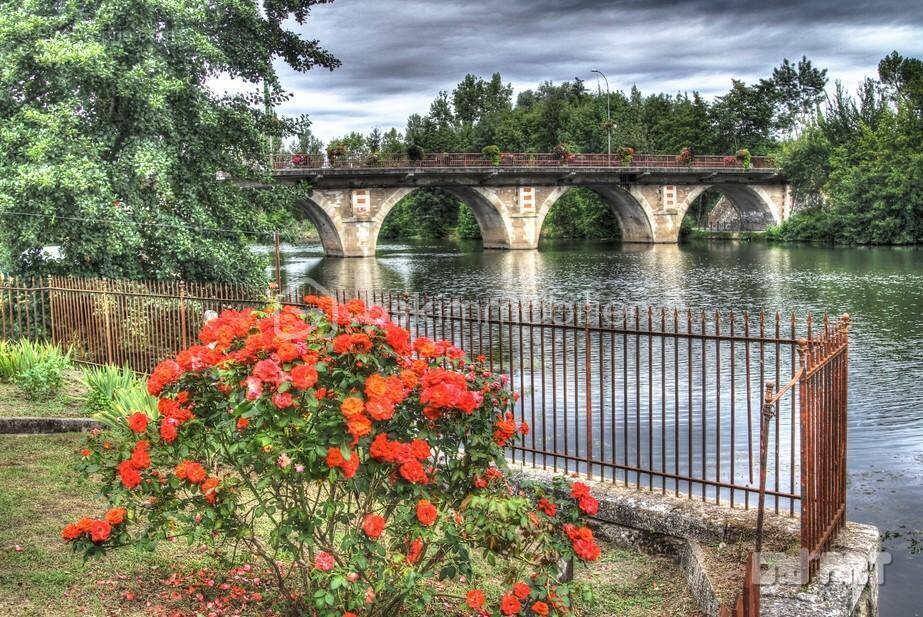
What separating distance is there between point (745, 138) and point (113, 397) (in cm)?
→ 6920

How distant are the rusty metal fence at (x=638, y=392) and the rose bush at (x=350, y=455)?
1.41 metres

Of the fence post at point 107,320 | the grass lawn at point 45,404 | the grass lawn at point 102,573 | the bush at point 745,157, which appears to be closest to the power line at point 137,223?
the fence post at point 107,320

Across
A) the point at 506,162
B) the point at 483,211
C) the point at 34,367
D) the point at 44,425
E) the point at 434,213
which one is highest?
the point at 506,162

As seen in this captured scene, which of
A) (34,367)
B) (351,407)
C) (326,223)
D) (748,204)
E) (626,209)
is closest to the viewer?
(351,407)

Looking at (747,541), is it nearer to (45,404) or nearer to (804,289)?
(45,404)

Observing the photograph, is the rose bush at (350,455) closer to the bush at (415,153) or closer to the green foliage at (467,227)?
the bush at (415,153)

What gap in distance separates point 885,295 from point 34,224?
2141 centimetres

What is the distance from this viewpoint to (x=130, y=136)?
1436cm

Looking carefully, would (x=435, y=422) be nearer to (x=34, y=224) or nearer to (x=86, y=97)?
(x=34, y=224)

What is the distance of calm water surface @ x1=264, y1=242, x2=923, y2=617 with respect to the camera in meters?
9.41

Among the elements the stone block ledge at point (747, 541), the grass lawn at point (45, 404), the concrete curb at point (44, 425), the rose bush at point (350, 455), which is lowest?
the stone block ledge at point (747, 541)

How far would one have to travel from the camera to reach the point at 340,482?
4195mm

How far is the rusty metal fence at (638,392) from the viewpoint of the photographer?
17.3 feet

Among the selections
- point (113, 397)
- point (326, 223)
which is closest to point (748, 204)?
point (326, 223)
